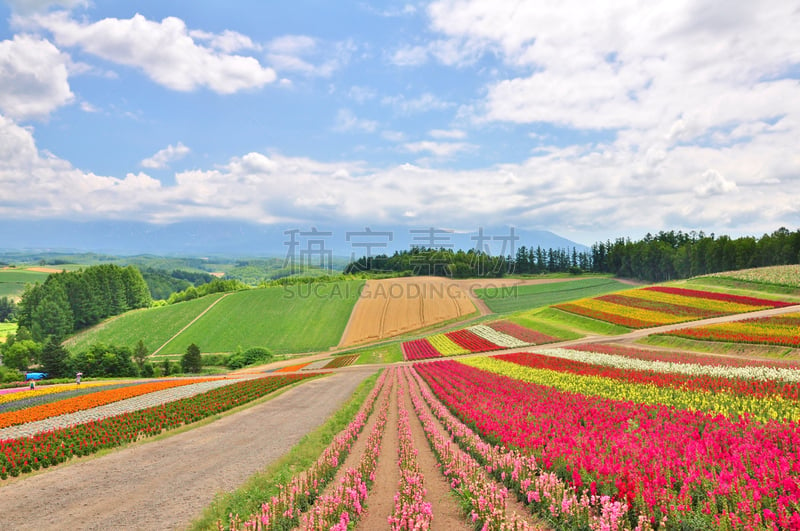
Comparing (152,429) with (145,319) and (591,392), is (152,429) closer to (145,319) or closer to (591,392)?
(591,392)

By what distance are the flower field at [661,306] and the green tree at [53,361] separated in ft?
255

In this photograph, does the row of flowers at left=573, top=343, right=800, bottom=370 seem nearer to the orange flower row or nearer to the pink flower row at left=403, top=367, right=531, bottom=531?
the pink flower row at left=403, top=367, right=531, bottom=531

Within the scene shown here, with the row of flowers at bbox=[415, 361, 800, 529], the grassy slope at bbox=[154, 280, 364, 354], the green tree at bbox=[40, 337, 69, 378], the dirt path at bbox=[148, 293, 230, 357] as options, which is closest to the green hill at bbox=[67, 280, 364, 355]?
the grassy slope at bbox=[154, 280, 364, 354]

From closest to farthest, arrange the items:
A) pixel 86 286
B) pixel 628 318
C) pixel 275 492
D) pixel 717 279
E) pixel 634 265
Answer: pixel 275 492 < pixel 628 318 < pixel 717 279 < pixel 86 286 < pixel 634 265

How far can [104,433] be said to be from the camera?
2025cm

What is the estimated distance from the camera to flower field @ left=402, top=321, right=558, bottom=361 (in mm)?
54281

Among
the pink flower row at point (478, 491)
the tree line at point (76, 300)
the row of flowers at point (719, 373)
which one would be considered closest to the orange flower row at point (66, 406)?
the pink flower row at point (478, 491)

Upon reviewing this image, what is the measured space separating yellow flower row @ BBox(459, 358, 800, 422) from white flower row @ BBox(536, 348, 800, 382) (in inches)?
184

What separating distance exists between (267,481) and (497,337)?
50886mm

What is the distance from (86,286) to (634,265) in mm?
160499

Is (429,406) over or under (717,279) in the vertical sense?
under

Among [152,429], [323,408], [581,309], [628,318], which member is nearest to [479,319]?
[581,309]

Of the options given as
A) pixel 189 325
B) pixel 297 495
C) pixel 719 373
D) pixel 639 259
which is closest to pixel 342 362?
pixel 719 373

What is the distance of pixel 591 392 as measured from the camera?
21156 mm
